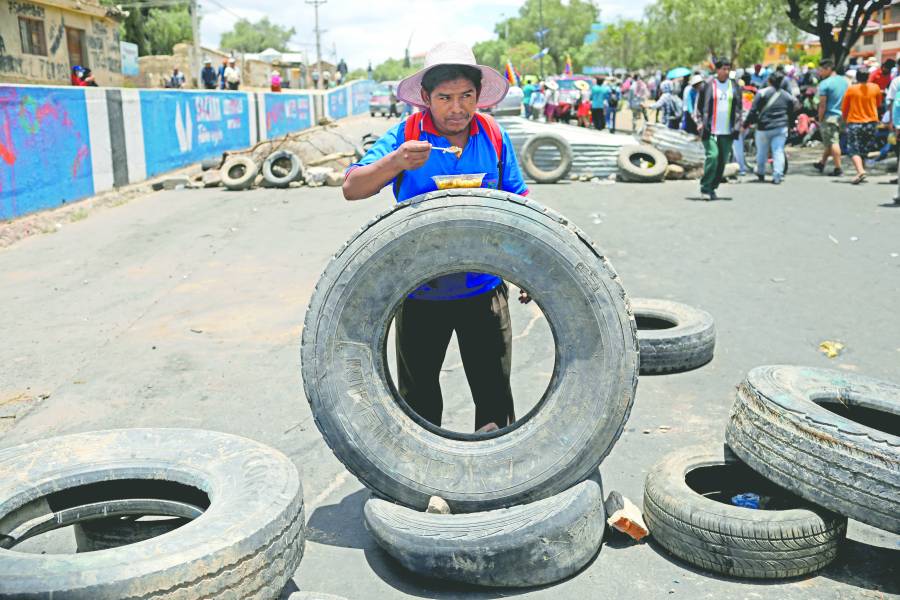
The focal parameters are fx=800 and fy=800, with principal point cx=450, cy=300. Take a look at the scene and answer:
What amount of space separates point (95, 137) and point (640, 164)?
35.7 ft

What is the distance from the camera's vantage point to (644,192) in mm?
14836

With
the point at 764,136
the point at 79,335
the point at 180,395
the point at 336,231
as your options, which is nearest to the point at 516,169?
the point at 180,395

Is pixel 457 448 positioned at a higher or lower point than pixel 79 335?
higher

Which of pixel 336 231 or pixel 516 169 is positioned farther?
pixel 336 231

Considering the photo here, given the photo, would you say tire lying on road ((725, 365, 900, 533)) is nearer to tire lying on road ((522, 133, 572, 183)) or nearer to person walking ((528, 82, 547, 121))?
tire lying on road ((522, 133, 572, 183))

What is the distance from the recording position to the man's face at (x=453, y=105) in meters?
3.28

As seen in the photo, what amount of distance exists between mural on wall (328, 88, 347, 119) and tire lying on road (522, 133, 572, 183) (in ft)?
102

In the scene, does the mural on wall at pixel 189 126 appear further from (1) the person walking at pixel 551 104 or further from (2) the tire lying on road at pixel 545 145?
(1) the person walking at pixel 551 104

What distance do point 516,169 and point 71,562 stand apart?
2.29 meters

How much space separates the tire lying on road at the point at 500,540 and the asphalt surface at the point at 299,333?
11 centimetres

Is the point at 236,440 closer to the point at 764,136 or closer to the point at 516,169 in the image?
the point at 516,169

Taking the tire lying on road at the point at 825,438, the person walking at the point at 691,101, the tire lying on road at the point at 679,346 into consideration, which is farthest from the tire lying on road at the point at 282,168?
the tire lying on road at the point at 825,438

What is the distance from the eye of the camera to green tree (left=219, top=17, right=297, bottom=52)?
130250mm

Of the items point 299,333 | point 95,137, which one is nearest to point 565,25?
point 95,137
